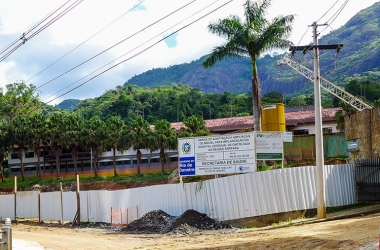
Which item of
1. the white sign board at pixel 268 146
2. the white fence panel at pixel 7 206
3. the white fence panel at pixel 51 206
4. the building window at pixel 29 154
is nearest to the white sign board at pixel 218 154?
the white sign board at pixel 268 146

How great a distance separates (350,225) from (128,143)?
160ft

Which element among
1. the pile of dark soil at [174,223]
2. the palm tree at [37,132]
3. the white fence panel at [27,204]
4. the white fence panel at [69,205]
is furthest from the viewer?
the palm tree at [37,132]

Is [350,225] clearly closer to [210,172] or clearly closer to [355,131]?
[210,172]

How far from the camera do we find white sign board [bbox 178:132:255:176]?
2456 cm

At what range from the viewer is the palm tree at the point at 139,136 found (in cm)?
6400

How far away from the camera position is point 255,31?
118 feet

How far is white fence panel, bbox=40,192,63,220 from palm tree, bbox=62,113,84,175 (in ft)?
109

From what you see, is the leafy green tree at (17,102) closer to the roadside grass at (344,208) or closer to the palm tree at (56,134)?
the palm tree at (56,134)

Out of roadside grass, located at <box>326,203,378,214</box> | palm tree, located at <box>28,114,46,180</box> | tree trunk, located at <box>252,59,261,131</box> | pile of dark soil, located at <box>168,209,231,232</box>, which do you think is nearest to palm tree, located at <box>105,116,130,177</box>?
palm tree, located at <box>28,114,46,180</box>

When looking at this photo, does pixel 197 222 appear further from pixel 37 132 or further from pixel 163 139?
Result: pixel 37 132

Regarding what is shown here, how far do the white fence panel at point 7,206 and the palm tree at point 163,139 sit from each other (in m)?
27.6

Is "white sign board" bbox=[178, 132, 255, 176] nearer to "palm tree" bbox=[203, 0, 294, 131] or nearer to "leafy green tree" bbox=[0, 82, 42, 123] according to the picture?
"palm tree" bbox=[203, 0, 294, 131]

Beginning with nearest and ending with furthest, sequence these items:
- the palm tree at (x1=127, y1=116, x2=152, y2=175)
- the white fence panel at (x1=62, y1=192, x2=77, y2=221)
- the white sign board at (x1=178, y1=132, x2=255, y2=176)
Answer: the white sign board at (x1=178, y1=132, x2=255, y2=176) < the white fence panel at (x1=62, y1=192, x2=77, y2=221) < the palm tree at (x1=127, y1=116, x2=152, y2=175)

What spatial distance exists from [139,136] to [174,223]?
4131cm
